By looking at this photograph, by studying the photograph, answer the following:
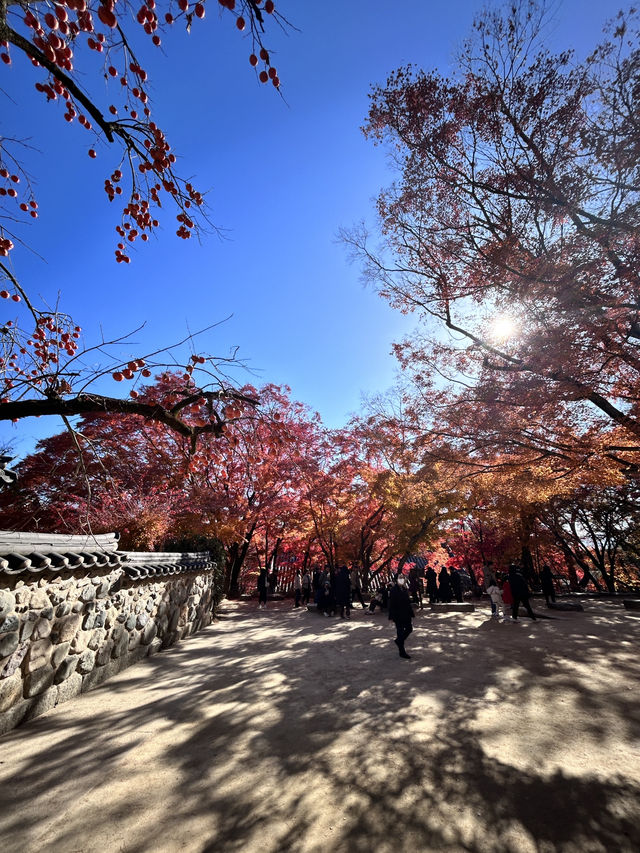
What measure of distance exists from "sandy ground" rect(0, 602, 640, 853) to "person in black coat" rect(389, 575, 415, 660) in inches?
21.1

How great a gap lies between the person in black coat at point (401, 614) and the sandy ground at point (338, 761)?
536mm

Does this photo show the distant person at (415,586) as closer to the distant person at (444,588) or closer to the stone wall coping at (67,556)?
the distant person at (444,588)

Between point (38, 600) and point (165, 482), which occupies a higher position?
point (165, 482)

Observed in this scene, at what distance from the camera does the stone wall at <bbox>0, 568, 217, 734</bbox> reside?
3.93 metres

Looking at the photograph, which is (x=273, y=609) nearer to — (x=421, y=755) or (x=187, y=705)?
(x=187, y=705)

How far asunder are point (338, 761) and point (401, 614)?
4246 mm

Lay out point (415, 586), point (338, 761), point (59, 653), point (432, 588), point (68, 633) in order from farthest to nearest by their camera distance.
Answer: point (415, 586)
point (432, 588)
point (68, 633)
point (59, 653)
point (338, 761)

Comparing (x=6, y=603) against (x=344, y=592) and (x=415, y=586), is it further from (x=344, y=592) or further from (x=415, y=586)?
(x=415, y=586)

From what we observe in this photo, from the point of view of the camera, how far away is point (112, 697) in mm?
4973

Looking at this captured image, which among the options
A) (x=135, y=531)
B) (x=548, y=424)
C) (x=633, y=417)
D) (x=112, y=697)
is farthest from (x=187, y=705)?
(x=633, y=417)

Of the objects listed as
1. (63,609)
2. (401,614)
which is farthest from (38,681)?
(401,614)

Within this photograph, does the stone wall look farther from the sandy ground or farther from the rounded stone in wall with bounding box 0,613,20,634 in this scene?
the sandy ground

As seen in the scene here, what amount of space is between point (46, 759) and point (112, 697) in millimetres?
1796

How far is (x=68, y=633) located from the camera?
4.81m
